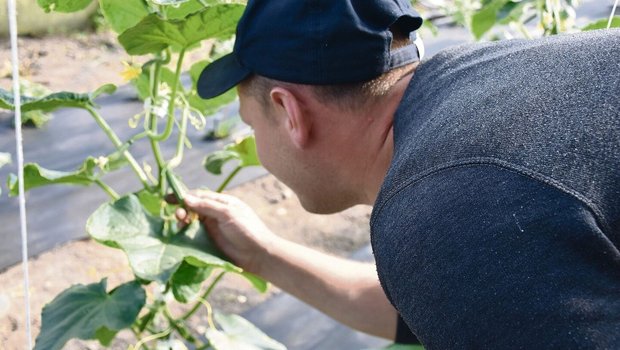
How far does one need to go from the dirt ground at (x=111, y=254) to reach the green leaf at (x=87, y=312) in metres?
0.71

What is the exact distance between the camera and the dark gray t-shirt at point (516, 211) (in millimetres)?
521

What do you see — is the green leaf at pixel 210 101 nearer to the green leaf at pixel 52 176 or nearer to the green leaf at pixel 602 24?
the green leaf at pixel 52 176

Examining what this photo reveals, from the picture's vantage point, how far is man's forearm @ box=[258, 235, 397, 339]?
122 cm

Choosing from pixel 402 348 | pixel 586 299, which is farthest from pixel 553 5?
pixel 586 299

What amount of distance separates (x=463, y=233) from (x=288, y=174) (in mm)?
451

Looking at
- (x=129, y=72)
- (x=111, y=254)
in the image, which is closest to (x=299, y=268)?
(x=129, y=72)

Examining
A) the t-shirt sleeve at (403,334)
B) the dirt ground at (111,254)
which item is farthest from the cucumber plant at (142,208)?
the dirt ground at (111,254)

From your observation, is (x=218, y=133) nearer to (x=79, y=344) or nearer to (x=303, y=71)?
(x=79, y=344)

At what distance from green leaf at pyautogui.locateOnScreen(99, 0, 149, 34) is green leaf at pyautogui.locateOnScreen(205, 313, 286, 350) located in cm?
46

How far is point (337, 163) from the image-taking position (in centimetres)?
93

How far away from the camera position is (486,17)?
149cm

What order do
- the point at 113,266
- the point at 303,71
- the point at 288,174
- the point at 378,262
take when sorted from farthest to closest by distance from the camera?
1. the point at 113,266
2. the point at 288,174
3. the point at 303,71
4. the point at 378,262

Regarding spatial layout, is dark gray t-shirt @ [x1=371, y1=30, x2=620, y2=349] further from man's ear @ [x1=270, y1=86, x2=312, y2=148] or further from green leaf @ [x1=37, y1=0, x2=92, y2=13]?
green leaf @ [x1=37, y1=0, x2=92, y2=13]

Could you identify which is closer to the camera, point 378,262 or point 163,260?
point 378,262
